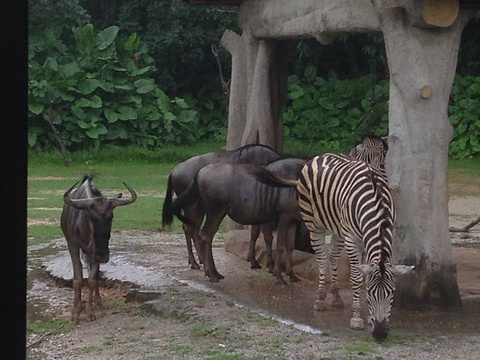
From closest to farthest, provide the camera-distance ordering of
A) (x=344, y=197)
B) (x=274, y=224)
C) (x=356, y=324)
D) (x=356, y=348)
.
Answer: (x=356, y=348) → (x=356, y=324) → (x=344, y=197) → (x=274, y=224)

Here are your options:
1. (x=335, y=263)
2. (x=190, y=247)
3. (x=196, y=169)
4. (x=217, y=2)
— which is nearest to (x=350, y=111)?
(x=217, y=2)

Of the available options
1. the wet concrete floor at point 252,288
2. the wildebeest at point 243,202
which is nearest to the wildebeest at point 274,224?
the wet concrete floor at point 252,288

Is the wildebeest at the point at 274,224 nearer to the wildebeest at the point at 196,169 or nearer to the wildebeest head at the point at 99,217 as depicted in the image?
the wildebeest at the point at 196,169

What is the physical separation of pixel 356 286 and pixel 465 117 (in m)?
15.5

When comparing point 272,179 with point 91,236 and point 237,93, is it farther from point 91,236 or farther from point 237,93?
point 237,93

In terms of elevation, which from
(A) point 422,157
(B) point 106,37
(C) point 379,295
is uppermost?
(B) point 106,37

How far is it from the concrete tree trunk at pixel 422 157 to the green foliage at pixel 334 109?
1523cm

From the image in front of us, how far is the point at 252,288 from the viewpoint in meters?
8.20

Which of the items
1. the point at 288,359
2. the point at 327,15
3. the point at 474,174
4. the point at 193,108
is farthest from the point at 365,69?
the point at 288,359

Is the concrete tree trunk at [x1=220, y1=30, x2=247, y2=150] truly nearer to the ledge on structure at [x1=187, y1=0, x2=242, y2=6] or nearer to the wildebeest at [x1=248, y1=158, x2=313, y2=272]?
the ledge on structure at [x1=187, y1=0, x2=242, y2=6]

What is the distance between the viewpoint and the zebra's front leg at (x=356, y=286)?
6477 millimetres

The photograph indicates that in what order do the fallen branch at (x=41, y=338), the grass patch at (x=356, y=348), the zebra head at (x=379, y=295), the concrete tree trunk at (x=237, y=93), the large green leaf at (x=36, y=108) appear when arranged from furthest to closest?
the large green leaf at (x=36, y=108) < the concrete tree trunk at (x=237, y=93) < the fallen branch at (x=41, y=338) < the zebra head at (x=379, y=295) < the grass patch at (x=356, y=348)

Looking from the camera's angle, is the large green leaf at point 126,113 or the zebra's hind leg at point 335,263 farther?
the large green leaf at point 126,113

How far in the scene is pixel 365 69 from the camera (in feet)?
82.5
